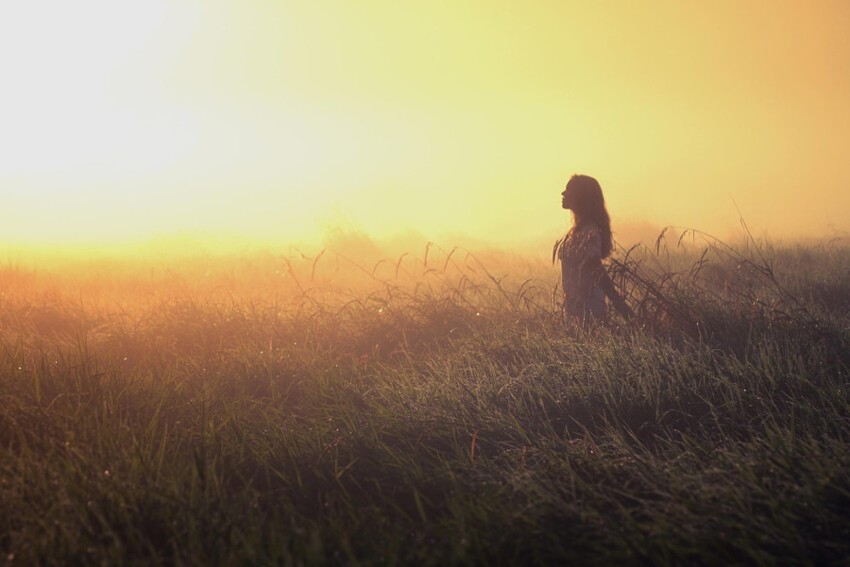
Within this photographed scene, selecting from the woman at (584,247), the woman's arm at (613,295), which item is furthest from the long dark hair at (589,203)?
the woman's arm at (613,295)

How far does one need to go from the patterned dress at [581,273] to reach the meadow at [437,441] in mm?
325

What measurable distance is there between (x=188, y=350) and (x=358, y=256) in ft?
26.6

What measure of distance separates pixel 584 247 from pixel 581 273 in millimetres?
204

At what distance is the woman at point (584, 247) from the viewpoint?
17.6ft

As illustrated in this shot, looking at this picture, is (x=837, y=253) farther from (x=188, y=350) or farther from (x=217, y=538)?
(x=217, y=538)

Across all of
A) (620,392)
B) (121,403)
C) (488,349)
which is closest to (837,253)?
(488,349)

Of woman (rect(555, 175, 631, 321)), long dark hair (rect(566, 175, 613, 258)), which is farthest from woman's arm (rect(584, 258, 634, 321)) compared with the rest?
long dark hair (rect(566, 175, 613, 258))

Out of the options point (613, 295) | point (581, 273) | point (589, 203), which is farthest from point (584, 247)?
point (613, 295)

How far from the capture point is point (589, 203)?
5.58 meters

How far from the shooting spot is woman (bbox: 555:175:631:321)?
537cm

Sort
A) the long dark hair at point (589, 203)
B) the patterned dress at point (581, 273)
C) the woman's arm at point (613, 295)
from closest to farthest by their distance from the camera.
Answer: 1. the woman's arm at point (613, 295)
2. the patterned dress at point (581, 273)
3. the long dark hair at point (589, 203)

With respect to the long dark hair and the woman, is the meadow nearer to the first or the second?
the woman

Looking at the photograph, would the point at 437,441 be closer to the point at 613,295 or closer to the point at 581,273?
the point at 613,295

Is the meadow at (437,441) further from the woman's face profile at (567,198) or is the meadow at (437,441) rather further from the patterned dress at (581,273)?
the woman's face profile at (567,198)
